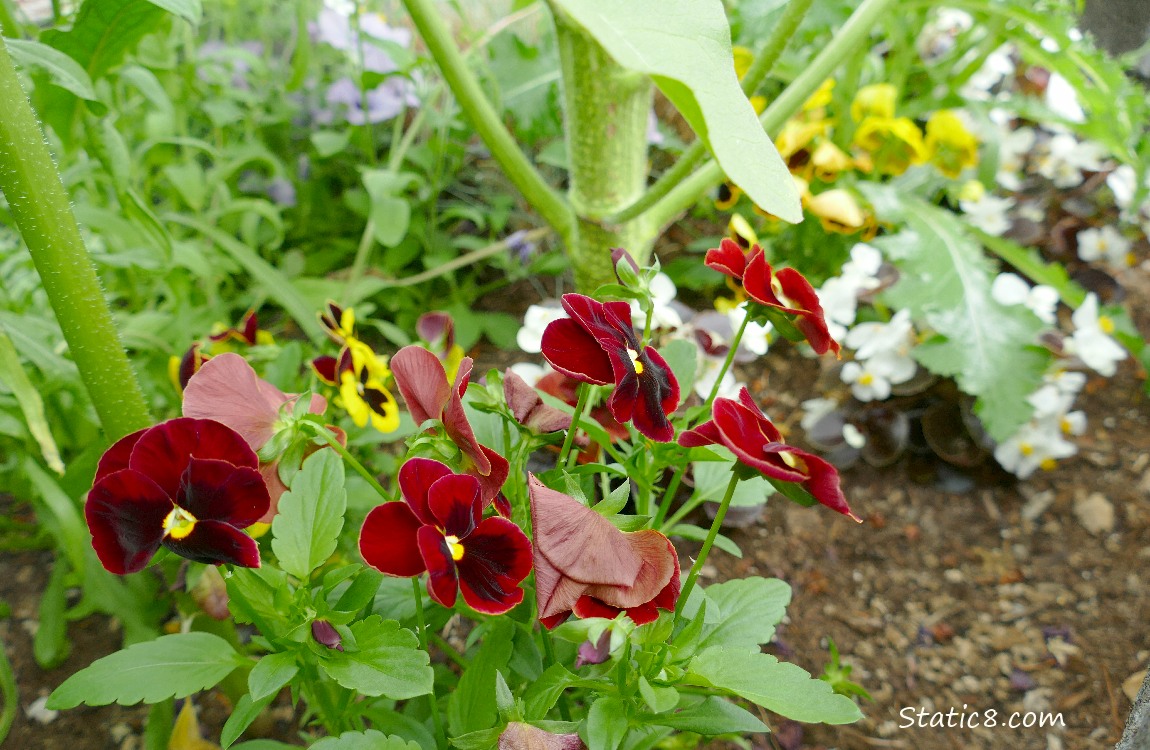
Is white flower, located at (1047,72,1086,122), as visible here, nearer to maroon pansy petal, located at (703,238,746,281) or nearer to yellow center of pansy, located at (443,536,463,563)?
maroon pansy petal, located at (703,238,746,281)

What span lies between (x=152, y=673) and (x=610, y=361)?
43 cm

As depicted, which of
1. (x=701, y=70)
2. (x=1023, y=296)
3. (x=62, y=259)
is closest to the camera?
(x=701, y=70)

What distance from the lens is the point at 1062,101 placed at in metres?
1.87

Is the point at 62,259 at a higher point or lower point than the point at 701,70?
lower

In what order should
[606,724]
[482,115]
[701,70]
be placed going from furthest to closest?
[482,115]
[606,724]
[701,70]

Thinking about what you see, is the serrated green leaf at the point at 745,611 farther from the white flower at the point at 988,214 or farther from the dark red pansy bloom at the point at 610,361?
the white flower at the point at 988,214

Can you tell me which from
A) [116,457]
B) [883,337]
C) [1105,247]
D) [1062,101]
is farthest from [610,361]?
[1062,101]

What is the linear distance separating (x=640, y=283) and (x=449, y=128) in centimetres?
125

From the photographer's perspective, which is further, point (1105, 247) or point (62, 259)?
point (1105, 247)

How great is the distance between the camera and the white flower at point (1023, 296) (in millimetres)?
1443

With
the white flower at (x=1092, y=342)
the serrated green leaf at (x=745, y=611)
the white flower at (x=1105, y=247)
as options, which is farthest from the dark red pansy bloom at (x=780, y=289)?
the white flower at (x=1105, y=247)

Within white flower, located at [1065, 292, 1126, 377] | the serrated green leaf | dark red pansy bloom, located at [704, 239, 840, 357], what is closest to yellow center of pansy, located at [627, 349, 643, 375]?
dark red pansy bloom, located at [704, 239, 840, 357]

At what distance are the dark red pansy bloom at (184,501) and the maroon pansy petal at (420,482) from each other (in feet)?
0.33

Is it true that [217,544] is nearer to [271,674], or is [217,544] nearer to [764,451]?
[271,674]
